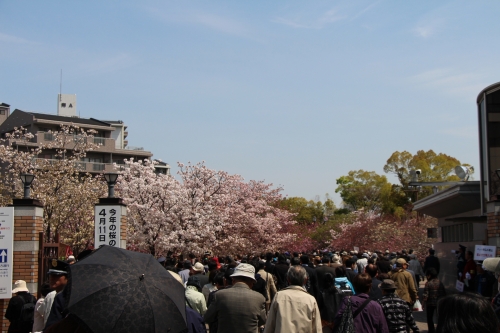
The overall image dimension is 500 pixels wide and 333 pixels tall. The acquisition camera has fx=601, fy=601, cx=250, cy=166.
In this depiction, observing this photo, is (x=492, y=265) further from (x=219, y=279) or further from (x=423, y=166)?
(x=423, y=166)

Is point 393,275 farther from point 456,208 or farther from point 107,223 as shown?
point 456,208

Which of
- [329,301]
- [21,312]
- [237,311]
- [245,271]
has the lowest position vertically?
[21,312]

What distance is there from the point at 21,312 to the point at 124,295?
6116 mm

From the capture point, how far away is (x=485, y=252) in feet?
44.0

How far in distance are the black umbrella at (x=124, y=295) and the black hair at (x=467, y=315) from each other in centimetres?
197

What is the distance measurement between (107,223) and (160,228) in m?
18.0

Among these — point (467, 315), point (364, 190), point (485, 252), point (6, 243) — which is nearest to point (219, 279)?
point (6, 243)

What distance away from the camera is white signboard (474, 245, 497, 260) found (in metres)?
13.2

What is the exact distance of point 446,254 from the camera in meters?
29.8

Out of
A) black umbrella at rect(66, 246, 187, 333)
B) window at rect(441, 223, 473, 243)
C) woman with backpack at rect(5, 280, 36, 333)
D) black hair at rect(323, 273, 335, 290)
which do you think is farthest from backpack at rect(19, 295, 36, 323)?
window at rect(441, 223, 473, 243)

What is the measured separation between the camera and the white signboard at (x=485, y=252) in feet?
43.3

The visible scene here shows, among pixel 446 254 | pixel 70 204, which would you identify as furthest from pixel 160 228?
pixel 446 254

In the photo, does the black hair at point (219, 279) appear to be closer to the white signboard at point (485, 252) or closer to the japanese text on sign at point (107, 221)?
the japanese text on sign at point (107, 221)

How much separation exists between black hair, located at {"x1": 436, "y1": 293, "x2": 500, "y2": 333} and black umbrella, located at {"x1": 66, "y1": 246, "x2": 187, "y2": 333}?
197 cm
